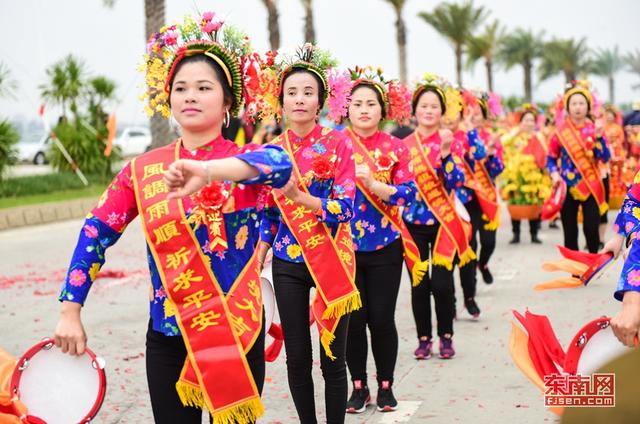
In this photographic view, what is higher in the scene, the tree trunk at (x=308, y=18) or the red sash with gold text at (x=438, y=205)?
the tree trunk at (x=308, y=18)

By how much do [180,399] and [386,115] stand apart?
9.32 feet

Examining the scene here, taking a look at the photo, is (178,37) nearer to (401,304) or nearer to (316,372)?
(316,372)

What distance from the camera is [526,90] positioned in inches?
2437

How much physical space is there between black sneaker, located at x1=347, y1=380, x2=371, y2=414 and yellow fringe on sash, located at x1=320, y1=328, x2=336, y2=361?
934 millimetres

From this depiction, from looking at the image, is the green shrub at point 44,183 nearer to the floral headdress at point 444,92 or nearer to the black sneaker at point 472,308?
the black sneaker at point 472,308

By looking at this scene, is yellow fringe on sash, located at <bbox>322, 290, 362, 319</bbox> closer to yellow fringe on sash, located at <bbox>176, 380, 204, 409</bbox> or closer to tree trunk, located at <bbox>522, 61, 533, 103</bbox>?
yellow fringe on sash, located at <bbox>176, 380, 204, 409</bbox>

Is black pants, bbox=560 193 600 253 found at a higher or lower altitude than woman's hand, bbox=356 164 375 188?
lower

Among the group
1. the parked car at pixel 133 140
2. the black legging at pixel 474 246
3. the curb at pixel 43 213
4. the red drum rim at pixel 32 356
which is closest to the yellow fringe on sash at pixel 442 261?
the black legging at pixel 474 246

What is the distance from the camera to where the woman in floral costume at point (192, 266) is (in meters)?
3.27

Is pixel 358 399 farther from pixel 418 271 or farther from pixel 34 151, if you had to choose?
pixel 34 151

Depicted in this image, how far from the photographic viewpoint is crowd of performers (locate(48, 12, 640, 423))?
129 inches

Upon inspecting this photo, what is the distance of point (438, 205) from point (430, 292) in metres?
0.60

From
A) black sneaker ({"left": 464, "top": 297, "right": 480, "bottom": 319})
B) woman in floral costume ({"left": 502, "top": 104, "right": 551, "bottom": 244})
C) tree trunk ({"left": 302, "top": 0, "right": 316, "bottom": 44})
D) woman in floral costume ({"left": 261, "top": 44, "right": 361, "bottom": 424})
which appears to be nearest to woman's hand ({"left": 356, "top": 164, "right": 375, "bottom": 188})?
woman in floral costume ({"left": 261, "top": 44, "right": 361, "bottom": 424})

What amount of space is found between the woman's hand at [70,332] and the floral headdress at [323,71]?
187cm
